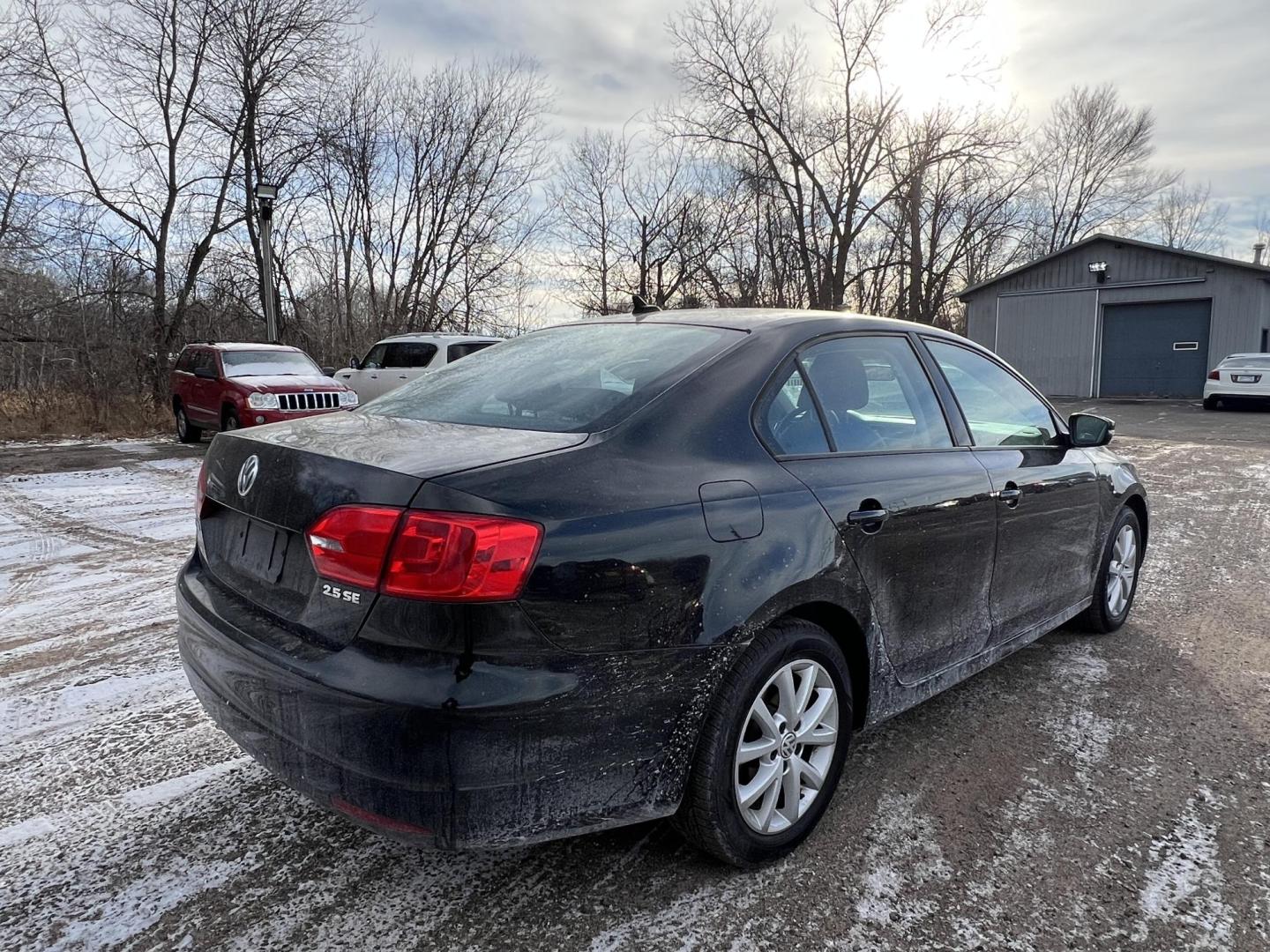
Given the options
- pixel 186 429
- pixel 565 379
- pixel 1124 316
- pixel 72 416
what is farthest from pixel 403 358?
pixel 1124 316

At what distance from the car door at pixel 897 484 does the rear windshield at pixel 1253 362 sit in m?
21.0

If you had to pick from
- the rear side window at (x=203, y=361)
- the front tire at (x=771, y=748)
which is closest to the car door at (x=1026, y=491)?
the front tire at (x=771, y=748)

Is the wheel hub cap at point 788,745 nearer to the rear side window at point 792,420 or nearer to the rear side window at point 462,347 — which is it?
the rear side window at point 792,420

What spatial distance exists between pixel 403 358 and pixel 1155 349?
22.3 m

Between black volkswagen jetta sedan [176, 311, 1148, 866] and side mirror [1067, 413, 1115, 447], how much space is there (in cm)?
93

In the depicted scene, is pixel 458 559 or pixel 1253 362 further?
pixel 1253 362

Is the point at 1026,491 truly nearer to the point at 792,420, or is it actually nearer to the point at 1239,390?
the point at 792,420

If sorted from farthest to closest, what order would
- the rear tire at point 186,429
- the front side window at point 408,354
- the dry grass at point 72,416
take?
the dry grass at point 72,416
the front side window at point 408,354
the rear tire at point 186,429

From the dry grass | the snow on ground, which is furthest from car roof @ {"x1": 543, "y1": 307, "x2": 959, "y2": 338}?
the dry grass

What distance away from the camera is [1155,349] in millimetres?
24391

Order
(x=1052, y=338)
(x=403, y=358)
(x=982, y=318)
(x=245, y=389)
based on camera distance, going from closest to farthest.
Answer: (x=245, y=389) < (x=403, y=358) < (x=1052, y=338) < (x=982, y=318)

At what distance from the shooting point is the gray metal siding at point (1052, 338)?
25578 millimetres

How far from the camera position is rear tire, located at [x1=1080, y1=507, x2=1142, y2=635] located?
4.05 m

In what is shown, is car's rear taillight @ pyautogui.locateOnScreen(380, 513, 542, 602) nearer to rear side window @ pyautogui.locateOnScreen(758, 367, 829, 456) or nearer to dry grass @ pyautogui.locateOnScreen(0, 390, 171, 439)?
rear side window @ pyautogui.locateOnScreen(758, 367, 829, 456)
